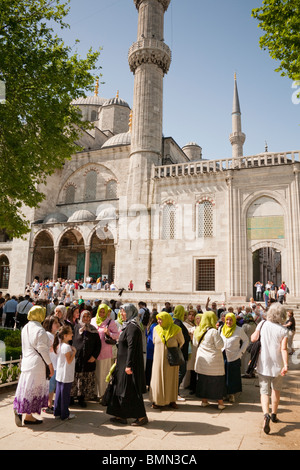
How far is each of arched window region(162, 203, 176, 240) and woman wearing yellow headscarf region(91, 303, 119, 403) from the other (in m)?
15.9

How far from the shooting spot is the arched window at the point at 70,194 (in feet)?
98.0

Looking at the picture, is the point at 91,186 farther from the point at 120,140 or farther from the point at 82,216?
the point at 120,140

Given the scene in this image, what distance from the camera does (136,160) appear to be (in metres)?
23.5

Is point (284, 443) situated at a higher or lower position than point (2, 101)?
lower

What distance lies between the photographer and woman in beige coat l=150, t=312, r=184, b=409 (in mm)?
5230

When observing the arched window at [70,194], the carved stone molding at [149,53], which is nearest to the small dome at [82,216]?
the arched window at [70,194]

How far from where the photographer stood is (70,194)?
30062 millimetres

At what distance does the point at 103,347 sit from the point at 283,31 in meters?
8.36

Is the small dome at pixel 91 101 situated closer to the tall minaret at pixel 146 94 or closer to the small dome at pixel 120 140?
the small dome at pixel 120 140

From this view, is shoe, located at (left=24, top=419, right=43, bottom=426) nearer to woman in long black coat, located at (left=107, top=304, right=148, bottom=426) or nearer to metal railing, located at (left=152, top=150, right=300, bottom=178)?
woman in long black coat, located at (left=107, top=304, right=148, bottom=426)

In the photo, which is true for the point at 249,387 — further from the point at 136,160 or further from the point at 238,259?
the point at 136,160

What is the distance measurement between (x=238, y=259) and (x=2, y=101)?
1482 centimetres

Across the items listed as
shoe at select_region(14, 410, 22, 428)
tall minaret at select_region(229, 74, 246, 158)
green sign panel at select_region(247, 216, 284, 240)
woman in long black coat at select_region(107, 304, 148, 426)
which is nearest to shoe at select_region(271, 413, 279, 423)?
woman in long black coat at select_region(107, 304, 148, 426)
